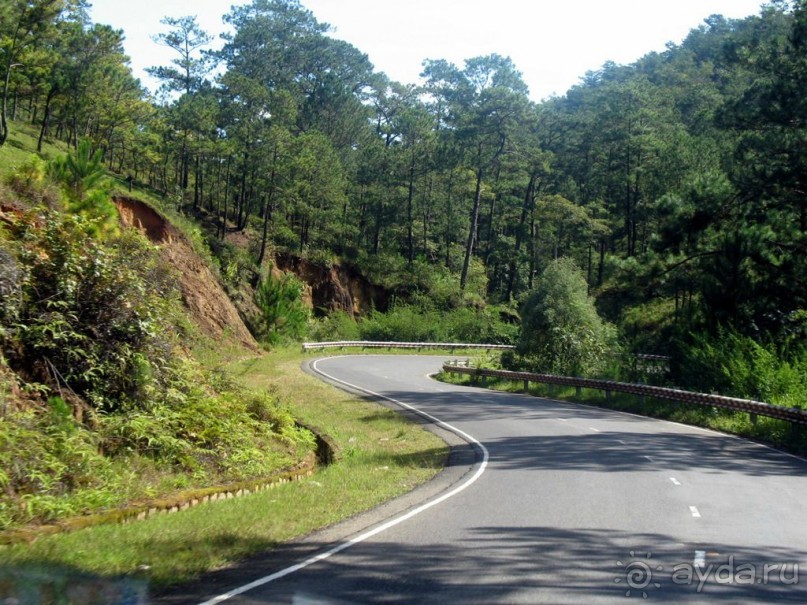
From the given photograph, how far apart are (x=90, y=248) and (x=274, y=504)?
629 cm

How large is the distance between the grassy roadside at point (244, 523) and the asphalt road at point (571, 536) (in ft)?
1.58

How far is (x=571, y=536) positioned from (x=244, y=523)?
3931 mm

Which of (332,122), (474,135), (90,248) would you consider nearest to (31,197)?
(90,248)

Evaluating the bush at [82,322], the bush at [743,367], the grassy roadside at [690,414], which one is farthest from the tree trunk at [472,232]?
the bush at [82,322]

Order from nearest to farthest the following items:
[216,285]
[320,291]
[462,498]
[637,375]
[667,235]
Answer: [462,498]
[667,235]
[637,375]
[216,285]
[320,291]

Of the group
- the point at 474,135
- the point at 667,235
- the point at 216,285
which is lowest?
the point at 216,285

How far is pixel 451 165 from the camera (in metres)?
68.8

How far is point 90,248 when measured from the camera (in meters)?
14.4

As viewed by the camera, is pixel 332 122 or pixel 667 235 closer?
pixel 667 235

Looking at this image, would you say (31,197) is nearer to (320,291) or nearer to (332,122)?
(320,291)

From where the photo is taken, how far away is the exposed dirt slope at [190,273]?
37969mm

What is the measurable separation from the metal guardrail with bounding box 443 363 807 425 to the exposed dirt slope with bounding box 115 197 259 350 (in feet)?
38.3

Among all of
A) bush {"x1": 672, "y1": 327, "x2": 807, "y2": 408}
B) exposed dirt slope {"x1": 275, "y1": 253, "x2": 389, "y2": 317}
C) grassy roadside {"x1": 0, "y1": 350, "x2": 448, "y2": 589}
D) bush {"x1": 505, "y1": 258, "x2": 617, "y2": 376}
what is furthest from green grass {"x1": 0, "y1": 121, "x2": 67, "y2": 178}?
bush {"x1": 672, "y1": 327, "x2": 807, "y2": 408}

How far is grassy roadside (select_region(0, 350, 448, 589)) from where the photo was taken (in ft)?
25.0
